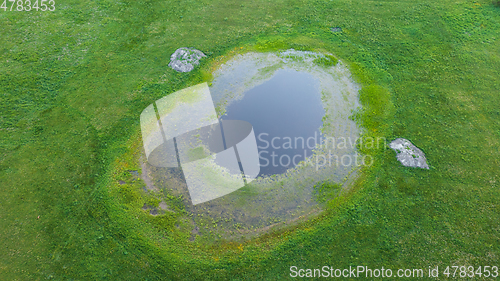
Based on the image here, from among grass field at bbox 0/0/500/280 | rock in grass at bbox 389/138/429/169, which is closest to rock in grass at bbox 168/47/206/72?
grass field at bbox 0/0/500/280

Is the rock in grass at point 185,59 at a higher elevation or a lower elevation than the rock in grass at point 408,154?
higher

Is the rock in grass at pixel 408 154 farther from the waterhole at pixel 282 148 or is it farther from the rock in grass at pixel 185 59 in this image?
the rock in grass at pixel 185 59

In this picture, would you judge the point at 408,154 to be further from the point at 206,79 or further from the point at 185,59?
the point at 185,59

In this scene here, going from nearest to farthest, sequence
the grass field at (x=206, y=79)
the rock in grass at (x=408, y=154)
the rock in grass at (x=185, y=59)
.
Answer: the grass field at (x=206, y=79), the rock in grass at (x=408, y=154), the rock in grass at (x=185, y=59)

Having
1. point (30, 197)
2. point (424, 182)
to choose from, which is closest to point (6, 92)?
point (30, 197)

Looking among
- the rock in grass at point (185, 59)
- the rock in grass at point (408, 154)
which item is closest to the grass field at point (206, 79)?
the rock in grass at point (408, 154)

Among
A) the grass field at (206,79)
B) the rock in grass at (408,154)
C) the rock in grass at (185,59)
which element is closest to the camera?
the grass field at (206,79)

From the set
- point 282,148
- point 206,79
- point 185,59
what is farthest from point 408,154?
point 185,59
